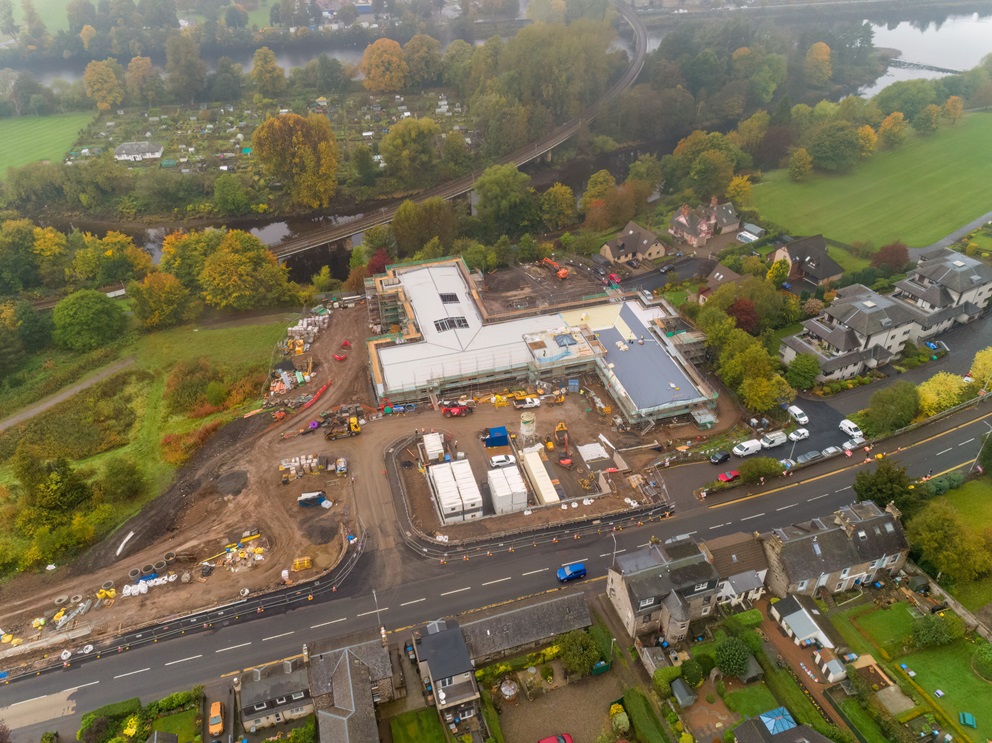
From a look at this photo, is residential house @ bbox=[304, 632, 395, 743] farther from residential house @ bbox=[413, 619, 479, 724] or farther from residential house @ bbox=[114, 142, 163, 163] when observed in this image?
residential house @ bbox=[114, 142, 163, 163]

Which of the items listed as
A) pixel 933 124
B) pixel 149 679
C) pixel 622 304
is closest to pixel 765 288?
pixel 622 304

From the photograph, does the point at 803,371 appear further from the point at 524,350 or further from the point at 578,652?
the point at 578,652

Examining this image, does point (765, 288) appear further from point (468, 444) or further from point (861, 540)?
point (468, 444)

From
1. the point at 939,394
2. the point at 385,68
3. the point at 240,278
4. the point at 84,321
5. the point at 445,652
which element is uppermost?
the point at 385,68

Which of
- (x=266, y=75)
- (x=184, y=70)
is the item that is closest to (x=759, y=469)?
(x=266, y=75)

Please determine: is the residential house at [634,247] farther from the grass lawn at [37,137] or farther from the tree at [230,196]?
the grass lawn at [37,137]

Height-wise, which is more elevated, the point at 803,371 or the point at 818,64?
the point at 818,64

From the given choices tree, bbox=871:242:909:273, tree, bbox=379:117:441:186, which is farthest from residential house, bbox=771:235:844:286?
tree, bbox=379:117:441:186
